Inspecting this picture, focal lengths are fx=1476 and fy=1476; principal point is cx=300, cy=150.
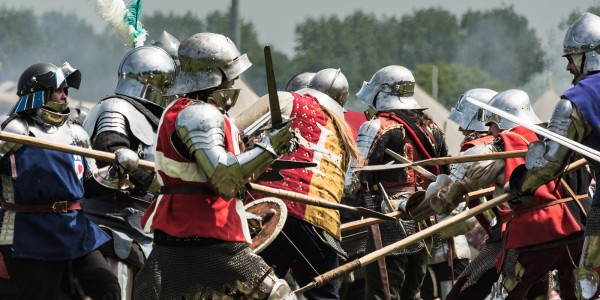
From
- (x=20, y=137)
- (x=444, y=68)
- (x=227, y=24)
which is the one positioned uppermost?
(x=20, y=137)

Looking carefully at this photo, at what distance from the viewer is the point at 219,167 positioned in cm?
672

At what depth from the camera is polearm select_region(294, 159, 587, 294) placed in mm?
7203

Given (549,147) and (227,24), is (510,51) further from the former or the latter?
(549,147)

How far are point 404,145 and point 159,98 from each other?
6.23 feet

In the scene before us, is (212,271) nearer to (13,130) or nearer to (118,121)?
(13,130)

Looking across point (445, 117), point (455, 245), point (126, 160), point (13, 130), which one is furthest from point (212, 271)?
point (445, 117)

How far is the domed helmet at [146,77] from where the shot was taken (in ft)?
30.3

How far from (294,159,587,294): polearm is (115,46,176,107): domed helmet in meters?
2.37

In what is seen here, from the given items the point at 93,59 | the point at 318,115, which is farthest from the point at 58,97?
the point at 93,59

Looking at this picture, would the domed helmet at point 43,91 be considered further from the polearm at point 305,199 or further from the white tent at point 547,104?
the white tent at point 547,104

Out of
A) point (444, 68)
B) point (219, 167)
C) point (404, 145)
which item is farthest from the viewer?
point (444, 68)

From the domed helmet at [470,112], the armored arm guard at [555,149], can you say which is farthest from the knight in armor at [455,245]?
the armored arm guard at [555,149]

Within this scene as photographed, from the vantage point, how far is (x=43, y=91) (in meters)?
8.46

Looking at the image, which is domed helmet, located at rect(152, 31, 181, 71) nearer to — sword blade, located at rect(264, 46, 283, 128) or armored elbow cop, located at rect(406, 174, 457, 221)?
armored elbow cop, located at rect(406, 174, 457, 221)
